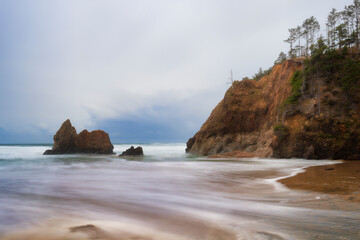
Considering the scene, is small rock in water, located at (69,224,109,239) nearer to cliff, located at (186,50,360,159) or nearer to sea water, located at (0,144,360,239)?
sea water, located at (0,144,360,239)

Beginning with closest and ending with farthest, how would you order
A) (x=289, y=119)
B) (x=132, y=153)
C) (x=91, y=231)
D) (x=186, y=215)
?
(x=91, y=231)
(x=186, y=215)
(x=289, y=119)
(x=132, y=153)

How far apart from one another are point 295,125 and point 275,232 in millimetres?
17769

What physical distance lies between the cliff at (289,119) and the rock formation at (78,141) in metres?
12.7

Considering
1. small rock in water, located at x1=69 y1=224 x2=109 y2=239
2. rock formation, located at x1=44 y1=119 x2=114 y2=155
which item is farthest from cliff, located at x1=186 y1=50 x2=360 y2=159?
small rock in water, located at x1=69 y1=224 x2=109 y2=239

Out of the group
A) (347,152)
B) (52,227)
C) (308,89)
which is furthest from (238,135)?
(52,227)

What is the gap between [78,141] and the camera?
91.8 feet

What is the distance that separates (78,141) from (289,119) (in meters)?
26.0

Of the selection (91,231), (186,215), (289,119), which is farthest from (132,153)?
(91,231)

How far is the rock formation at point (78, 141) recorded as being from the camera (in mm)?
27312

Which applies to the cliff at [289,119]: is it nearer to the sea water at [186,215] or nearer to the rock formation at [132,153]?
the rock formation at [132,153]

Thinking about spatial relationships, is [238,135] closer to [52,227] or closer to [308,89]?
[308,89]

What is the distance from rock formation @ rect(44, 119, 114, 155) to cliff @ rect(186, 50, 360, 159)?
41.8 ft

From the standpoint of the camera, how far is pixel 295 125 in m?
17.7

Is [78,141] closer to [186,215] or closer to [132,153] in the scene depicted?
[132,153]
